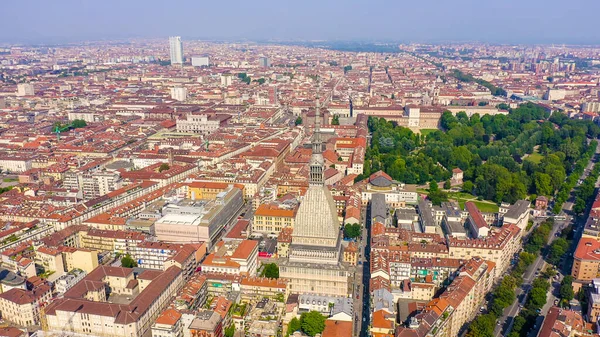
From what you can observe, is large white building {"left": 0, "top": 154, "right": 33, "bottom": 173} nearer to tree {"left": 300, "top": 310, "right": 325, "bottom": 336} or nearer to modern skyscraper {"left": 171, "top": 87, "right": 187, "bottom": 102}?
tree {"left": 300, "top": 310, "right": 325, "bottom": 336}

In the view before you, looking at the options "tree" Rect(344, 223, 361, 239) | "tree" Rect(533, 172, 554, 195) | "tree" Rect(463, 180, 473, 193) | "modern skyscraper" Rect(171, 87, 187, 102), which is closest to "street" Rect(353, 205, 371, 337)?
"tree" Rect(344, 223, 361, 239)

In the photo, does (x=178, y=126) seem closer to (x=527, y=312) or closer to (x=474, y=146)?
(x=474, y=146)

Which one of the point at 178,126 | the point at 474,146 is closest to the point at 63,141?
the point at 178,126

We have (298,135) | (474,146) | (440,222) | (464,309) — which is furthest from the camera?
(298,135)

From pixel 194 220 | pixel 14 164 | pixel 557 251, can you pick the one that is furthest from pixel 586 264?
pixel 14 164

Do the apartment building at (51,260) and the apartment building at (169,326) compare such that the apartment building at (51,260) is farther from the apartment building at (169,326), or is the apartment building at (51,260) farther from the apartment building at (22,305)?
the apartment building at (169,326)

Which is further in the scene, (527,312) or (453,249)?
(453,249)

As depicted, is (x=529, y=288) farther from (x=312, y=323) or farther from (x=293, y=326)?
(x=293, y=326)

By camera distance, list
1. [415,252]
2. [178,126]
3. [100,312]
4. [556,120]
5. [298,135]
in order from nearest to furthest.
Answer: [100,312] < [415,252] < [298,135] < [178,126] < [556,120]
